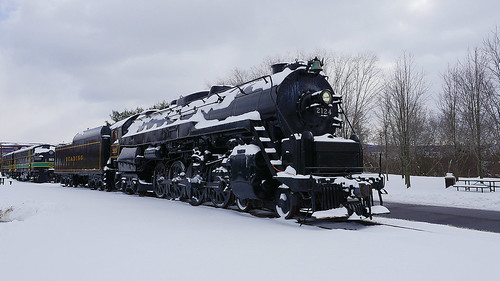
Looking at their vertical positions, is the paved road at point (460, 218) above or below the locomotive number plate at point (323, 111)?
below

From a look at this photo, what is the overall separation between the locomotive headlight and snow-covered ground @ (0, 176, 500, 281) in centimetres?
280

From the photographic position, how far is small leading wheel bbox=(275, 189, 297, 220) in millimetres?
7586

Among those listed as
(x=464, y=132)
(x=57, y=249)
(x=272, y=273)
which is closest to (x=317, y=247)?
(x=272, y=273)

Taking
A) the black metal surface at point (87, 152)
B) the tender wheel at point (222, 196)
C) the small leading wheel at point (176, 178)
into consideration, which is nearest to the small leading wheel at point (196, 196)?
the tender wheel at point (222, 196)

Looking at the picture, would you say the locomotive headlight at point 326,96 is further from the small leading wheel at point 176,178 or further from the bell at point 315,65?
the small leading wheel at point 176,178

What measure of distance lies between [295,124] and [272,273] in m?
4.64

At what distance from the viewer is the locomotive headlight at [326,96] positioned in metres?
8.34

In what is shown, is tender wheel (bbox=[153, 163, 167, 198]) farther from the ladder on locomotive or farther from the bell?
the bell

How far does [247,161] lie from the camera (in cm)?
818

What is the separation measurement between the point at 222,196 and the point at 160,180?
11.9 ft

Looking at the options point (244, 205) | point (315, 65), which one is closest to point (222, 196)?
point (244, 205)

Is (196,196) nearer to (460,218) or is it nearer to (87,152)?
(460,218)

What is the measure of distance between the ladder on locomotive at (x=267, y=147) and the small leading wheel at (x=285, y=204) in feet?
1.74

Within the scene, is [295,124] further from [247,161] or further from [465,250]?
[465,250]
